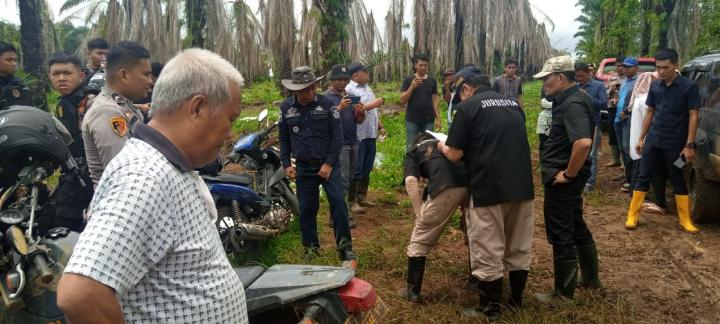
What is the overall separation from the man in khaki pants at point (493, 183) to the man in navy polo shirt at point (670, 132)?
8.98ft

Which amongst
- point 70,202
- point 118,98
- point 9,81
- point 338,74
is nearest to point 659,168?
point 338,74

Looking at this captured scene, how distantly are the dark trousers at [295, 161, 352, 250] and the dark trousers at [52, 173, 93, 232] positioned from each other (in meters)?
1.77

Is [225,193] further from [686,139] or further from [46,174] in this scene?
[686,139]

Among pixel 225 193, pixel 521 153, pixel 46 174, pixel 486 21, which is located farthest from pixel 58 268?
pixel 486 21

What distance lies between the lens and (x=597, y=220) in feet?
20.0

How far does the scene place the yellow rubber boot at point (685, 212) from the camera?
18.3ft

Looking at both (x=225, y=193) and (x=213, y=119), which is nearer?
(x=213, y=119)

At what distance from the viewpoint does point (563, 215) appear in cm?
383

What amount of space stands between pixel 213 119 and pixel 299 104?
3343 mm

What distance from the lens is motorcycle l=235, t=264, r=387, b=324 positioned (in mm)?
2080

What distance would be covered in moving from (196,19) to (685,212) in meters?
12.2

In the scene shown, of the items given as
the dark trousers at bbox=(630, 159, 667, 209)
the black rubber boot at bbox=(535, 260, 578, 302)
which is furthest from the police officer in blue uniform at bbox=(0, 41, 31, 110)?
the dark trousers at bbox=(630, 159, 667, 209)

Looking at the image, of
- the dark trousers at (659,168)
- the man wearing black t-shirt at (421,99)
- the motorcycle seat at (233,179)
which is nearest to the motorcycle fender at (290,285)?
the motorcycle seat at (233,179)

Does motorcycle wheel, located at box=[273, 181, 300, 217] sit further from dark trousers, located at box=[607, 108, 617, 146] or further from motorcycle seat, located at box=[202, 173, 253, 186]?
dark trousers, located at box=[607, 108, 617, 146]
